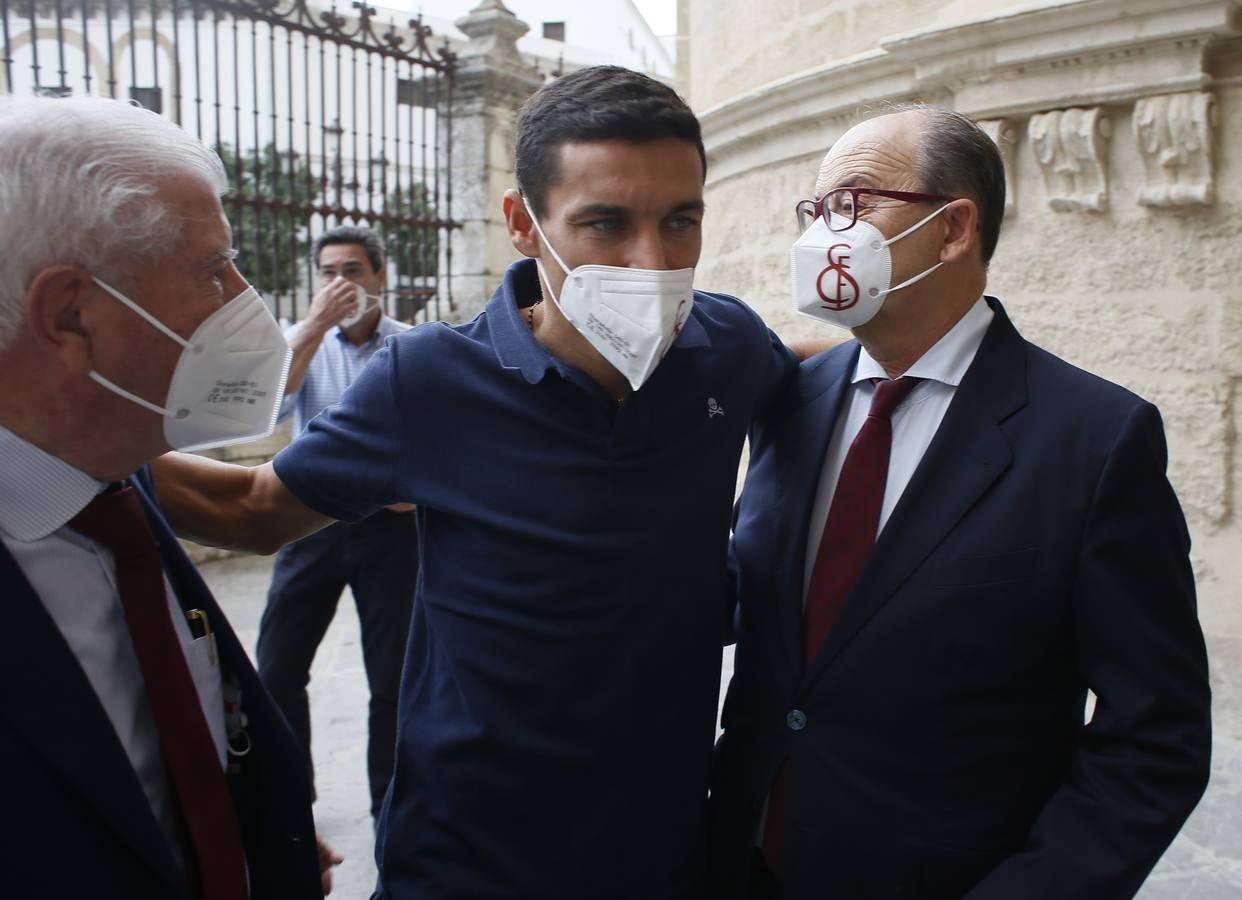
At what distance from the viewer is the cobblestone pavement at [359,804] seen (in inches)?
110

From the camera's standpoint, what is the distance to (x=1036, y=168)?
3.84 meters

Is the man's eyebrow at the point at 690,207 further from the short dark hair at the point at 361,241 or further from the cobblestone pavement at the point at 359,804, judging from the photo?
the short dark hair at the point at 361,241

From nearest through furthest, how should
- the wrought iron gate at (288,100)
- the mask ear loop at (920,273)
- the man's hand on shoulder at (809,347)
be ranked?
the mask ear loop at (920,273), the man's hand on shoulder at (809,347), the wrought iron gate at (288,100)

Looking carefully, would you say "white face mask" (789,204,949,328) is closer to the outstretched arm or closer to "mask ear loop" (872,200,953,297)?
"mask ear loop" (872,200,953,297)

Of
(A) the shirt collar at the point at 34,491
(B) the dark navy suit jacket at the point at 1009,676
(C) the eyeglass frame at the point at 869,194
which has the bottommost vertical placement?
(B) the dark navy suit jacket at the point at 1009,676

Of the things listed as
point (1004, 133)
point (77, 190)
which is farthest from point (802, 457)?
point (1004, 133)

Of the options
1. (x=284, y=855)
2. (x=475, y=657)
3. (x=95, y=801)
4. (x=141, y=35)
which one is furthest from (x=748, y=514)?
(x=141, y=35)

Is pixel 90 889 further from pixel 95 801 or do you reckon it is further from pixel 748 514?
pixel 748 514

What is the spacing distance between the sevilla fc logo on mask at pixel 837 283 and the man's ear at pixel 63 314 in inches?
43.5

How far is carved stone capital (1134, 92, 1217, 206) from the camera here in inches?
133

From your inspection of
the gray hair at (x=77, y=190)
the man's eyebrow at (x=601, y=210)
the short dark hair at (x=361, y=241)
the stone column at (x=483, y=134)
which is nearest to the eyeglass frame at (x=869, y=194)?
the man's eyebrow at (x=601, y=210)

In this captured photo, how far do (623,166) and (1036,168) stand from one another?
291 centimetres

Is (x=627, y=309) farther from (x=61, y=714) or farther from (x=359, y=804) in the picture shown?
(x=359, y=804)

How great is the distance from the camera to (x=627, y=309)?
59.6 inches
